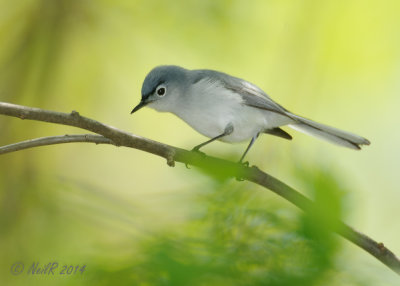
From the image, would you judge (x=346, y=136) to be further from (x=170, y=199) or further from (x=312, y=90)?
(x=170, y=199)

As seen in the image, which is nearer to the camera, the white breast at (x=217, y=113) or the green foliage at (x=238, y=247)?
the green foliage at (x=238, y=247)

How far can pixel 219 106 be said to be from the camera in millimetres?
1985

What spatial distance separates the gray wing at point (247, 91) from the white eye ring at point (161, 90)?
0.58 ft

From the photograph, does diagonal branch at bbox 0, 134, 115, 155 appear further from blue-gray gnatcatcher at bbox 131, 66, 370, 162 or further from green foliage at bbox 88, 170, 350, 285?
blue-gray gnatcatcher at bbox 131, 66, 370, 162

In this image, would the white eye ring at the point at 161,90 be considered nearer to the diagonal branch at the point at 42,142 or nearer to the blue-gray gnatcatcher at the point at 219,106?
the blue-gray gnatcatcher at the point at 219,106

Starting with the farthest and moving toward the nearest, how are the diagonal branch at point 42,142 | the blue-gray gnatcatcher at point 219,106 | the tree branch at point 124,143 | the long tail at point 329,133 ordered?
the blue-gray gnatcatcher at point 219,106
the long tail at point 329,133
the diagonal branch at point 42,142
the tree branch at point 124,143

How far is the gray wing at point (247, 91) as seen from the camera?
6.56ft

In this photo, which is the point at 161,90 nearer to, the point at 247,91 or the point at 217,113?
the point at 217,113

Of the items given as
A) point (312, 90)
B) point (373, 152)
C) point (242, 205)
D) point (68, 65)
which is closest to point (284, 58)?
point (312, 90)

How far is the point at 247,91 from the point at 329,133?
404mm

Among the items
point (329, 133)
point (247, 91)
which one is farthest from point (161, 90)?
point (329, 133)

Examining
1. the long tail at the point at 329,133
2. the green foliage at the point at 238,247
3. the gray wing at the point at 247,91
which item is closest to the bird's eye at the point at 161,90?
the gray wing at the point at 247,91

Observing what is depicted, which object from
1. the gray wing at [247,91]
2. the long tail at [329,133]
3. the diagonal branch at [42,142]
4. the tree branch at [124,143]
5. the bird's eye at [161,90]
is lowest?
the diagonal branch at [42,142]

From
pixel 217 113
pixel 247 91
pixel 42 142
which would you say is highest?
pixel 247 91
